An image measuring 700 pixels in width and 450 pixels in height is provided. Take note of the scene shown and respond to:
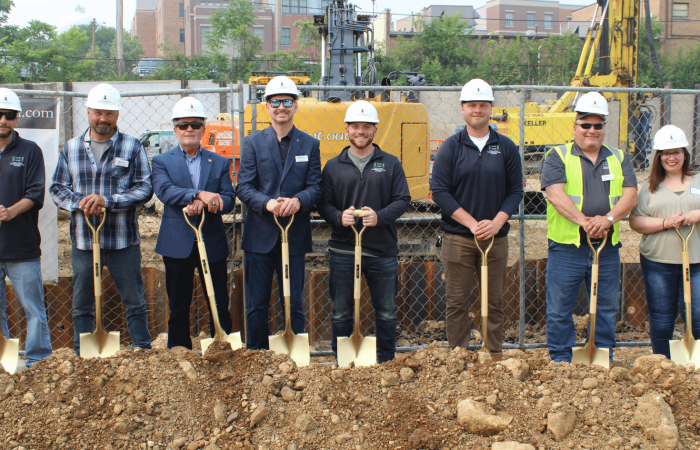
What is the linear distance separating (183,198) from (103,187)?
0.65 meters

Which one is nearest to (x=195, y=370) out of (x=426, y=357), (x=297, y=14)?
(x=426, y=357)

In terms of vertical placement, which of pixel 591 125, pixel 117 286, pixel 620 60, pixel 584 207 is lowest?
pixel 117 286

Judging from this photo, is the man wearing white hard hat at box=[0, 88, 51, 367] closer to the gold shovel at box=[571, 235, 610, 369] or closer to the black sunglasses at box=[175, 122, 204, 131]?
the black sunglasses at box=[175, 122, 204, 131]

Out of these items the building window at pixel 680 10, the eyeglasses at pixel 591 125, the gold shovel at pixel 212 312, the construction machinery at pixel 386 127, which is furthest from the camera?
the building window at pixel 680 10

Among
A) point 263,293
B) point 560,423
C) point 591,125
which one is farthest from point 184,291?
point 591,125

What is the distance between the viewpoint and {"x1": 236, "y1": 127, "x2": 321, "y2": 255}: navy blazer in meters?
4.32

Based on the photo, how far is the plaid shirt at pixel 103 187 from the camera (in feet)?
14.0

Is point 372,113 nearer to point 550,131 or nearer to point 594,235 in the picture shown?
point 594,235

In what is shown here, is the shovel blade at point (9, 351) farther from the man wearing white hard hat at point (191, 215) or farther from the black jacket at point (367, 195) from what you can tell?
the black jacket at point (367, 195)

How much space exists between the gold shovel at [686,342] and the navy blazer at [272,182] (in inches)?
107

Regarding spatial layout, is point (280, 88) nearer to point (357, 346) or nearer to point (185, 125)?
point (185, 125)

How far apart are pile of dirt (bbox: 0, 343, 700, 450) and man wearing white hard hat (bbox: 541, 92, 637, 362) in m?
0.71

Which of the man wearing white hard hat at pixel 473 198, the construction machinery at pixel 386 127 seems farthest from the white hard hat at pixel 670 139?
the construction machinery at pixel 386 127

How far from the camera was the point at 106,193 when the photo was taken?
170 inches
